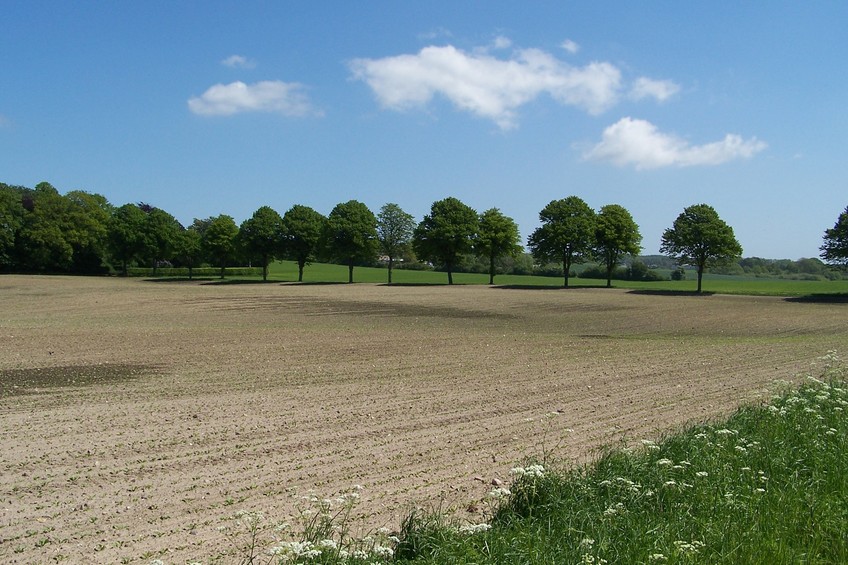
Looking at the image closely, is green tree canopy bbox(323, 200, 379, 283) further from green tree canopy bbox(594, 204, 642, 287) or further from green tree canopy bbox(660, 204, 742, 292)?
green tree canopy bbox(660, 204, 742, 292)

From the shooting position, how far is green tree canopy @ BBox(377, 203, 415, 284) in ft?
324

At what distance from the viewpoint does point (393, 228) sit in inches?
3893

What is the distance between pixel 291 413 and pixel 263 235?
86637 mm

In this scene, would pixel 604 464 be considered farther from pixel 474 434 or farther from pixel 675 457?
pixel 474 434

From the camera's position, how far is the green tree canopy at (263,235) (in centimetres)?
9731

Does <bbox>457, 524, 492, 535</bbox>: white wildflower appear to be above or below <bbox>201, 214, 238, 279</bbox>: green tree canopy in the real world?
below

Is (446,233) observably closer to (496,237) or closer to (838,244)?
(496,237)

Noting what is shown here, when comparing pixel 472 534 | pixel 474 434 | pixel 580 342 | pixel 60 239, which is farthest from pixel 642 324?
pixel 60 239

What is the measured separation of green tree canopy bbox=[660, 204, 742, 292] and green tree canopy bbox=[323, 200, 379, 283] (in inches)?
1592

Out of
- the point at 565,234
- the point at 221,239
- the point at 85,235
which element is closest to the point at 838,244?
the point at 565,234

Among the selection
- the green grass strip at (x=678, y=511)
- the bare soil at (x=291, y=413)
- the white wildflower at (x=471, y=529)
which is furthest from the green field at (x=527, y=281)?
the white wildflower at (x=471, y=529)

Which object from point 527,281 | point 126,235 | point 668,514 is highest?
point 126,235

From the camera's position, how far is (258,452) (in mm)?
10562

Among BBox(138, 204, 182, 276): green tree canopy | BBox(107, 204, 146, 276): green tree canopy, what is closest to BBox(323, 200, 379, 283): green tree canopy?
BBox(138, 204, 182, 276): green tree canopy
